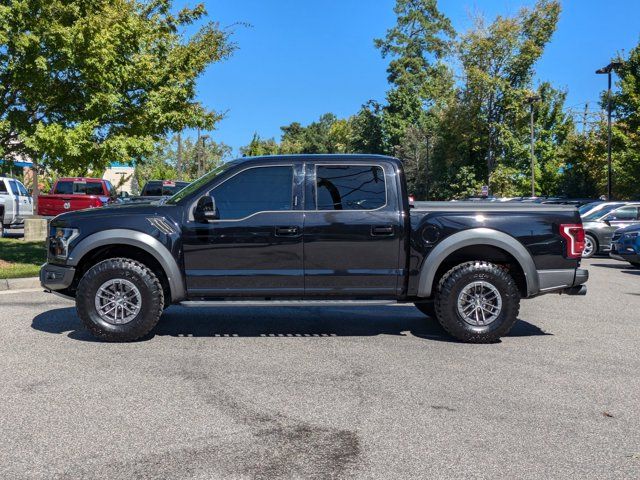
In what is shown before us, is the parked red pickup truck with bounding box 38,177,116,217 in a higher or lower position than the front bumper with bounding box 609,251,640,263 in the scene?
higher

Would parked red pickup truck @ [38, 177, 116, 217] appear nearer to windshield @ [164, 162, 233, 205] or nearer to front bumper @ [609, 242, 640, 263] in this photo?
windshield @ [164, 162, 233, 205]

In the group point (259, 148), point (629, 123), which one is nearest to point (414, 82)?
point (259, 148)

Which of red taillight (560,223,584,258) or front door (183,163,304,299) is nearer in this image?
front door (183,163,304,299)

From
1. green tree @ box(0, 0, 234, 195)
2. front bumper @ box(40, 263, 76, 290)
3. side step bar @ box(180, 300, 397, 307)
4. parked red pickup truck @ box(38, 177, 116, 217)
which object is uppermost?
green tree @ box(0, 0, 234, 195)

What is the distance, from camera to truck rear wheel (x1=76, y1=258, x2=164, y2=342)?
266 inches

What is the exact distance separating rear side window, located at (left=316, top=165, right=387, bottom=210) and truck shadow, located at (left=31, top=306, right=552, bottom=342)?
59.0 inches

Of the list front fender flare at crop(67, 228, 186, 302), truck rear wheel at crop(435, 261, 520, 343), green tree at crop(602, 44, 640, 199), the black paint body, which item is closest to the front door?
the black paint body

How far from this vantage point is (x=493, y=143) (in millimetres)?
49469

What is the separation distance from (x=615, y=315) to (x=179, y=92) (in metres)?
9.04

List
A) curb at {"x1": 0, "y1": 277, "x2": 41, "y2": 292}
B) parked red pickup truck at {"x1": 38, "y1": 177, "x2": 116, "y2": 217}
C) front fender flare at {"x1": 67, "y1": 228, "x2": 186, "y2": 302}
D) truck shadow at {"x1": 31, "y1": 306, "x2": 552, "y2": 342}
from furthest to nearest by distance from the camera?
parked red pickup truck at {"x1": 38, "y1": 177, "x2": 116, "y2": 217}, curb at {"x1": 0, "y1": 277, "x2": 41, "y2": 292}, truck shadow at {"x1": 31, "y1": 306, "x2": 552, "y2": 342}, front fender flare at {"x1": 67, "y1": 228, "x2": 186, "y2": 302}

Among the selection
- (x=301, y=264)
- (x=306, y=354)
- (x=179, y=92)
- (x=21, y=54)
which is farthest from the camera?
(x=179, y=92)

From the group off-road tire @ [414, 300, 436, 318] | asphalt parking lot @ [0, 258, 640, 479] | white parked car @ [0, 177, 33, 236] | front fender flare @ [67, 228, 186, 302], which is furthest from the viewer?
white parked car @ [0, 177, 33, 236]

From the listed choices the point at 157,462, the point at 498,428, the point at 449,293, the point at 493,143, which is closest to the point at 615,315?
the point at 449,293

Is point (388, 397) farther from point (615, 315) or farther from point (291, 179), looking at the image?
point (615, 315)
